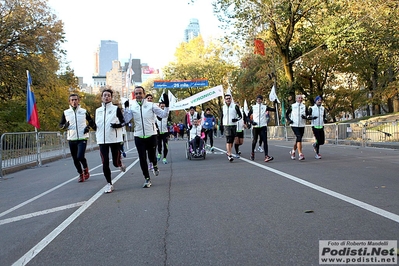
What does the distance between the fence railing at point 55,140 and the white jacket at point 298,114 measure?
249 inches

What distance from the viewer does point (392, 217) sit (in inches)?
181

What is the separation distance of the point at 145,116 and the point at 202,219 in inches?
136

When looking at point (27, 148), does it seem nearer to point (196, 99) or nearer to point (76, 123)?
point (76, 123)

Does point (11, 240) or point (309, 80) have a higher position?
point (309, 80)

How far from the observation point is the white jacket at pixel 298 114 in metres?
11.7

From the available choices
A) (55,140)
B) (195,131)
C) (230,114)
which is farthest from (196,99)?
(55,140)

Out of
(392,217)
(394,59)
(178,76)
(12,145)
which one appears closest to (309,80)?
(394,59)

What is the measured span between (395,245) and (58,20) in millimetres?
28284

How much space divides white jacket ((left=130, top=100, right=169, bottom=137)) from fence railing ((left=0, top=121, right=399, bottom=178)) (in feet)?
20.5

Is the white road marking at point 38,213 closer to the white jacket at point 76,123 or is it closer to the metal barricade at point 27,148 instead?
the white jacket at point 76,123

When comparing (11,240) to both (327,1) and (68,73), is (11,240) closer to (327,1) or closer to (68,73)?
(327,1)

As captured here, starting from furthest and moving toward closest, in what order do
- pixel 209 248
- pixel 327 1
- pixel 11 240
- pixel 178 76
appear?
1. pixel 178 76
2. pixel 327 1
3. pixel 11 240
4. pixel 209 248

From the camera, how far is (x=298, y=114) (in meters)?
11.7

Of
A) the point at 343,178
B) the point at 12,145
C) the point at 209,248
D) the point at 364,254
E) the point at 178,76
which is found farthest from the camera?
the point at 178,76
